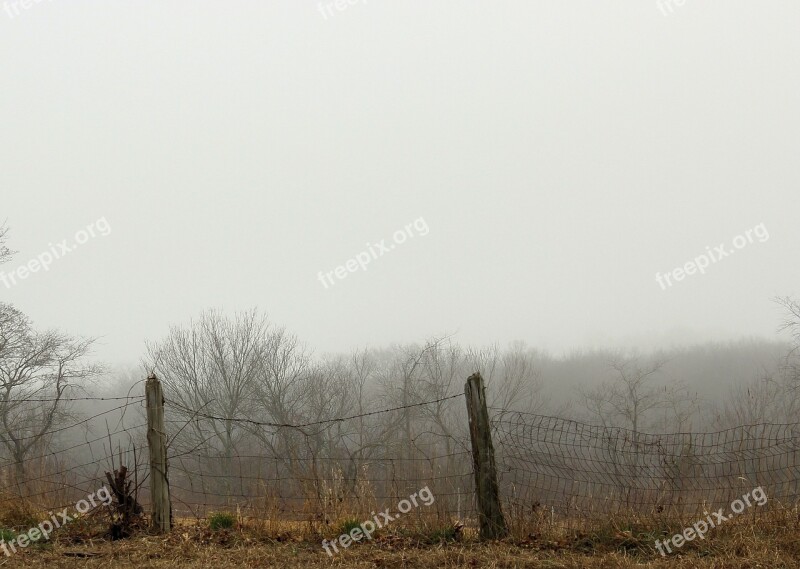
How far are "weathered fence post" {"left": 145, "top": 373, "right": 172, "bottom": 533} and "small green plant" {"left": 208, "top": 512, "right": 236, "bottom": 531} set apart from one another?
46 centimetres

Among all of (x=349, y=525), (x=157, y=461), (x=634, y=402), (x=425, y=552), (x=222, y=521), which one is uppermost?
(x=157, y=461)

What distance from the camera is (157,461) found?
666 cm

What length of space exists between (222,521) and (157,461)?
3.37ft

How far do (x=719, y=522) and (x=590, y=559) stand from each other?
1.57 metres

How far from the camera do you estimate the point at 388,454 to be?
30500 mm

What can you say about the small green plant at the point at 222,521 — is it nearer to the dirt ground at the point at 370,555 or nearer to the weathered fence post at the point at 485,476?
the dirt ground at the point at 370,555

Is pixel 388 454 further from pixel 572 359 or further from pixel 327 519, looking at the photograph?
pixel 572 359

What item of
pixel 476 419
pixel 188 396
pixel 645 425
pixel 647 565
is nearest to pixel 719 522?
pixel 647 565

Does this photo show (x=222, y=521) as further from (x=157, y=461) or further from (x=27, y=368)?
(x=27, y=368)

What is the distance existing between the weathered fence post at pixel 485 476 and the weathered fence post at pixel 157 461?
11.4 feet

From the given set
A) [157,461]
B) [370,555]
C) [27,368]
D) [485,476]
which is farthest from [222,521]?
[27,368]

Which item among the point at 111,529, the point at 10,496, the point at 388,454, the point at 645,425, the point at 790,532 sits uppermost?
the point at 10,496

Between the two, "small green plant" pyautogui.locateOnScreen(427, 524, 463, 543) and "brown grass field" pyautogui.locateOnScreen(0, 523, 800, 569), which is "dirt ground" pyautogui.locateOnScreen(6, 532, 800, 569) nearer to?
"brown grass field" pyautogui.locateOnScreen(0, 523, 800, 569)

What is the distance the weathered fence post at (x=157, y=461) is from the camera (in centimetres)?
659
